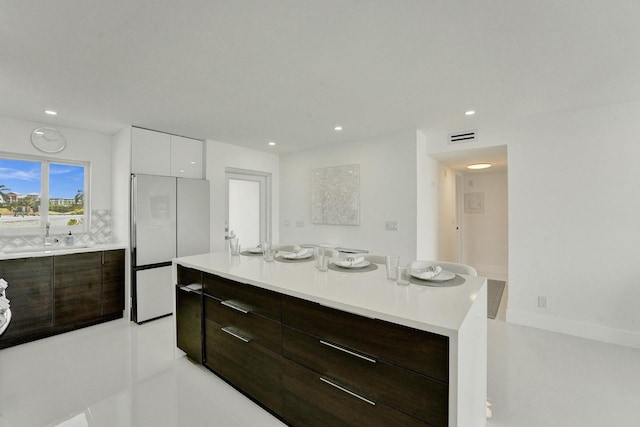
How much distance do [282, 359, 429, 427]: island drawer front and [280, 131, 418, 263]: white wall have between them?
268 centimetres

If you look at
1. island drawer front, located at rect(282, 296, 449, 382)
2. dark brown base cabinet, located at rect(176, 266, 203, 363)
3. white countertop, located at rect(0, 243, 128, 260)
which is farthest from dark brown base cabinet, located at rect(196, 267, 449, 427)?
white countertop, located at rect(0, 243, 128, 260)

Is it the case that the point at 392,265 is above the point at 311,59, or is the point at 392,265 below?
below

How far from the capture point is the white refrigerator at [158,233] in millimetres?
3510

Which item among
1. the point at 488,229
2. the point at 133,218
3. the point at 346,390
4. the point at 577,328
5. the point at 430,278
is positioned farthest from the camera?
the point at 488,229

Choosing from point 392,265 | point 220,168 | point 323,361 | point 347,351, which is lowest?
point 323,361

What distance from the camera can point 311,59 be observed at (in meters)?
2.10

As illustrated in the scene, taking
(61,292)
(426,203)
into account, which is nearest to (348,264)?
(426,203)

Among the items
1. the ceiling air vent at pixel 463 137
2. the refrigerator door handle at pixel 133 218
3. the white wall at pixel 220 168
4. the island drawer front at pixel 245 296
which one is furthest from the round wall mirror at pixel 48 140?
the ceiling air vent at pixel 463 137

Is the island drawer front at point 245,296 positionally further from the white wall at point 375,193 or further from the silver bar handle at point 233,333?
the white wall at point 375,193

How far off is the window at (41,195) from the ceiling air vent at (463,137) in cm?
502

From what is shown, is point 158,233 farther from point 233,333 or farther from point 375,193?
point 375,193

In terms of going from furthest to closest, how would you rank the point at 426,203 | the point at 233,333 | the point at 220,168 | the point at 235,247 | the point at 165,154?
the point at 220,168, the point at 426,203, the point at 165,154, the point at 235,247, the point at 233,333

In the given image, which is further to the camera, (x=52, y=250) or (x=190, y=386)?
(x=52, y=250)

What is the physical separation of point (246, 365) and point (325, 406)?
28.2 inches
